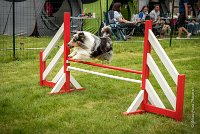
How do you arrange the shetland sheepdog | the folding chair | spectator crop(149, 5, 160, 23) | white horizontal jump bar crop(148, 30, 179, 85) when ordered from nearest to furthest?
white horizontal jump bar crop(148, 30, 179, 85) → the shetland sheepdog → the folding chair → spectator crop(149, 5, 160, 23)

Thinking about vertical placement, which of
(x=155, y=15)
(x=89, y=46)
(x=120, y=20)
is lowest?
(x=89, y=46)

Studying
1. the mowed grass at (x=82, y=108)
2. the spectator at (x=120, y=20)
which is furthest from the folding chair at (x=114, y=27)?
the mowed grass at (x=82, y=108)

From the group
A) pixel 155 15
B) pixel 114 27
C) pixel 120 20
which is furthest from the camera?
pixel 155 15

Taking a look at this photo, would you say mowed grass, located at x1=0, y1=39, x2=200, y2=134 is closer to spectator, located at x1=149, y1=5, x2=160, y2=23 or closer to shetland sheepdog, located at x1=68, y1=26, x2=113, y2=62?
shetland sheepdog, located at x1=68, y1=26, x2=113, y2=62

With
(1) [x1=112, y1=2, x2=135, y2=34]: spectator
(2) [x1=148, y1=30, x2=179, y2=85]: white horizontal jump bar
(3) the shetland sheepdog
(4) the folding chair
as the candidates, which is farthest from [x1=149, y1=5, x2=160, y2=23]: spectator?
(2) [x1=148, y1=30, x2=179, y2=85]: white horizontal jump bar

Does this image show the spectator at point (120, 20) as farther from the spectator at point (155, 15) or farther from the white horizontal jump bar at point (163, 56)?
the white horizontal jump bar at point (163, 56)

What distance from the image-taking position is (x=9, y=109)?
491 centimetres

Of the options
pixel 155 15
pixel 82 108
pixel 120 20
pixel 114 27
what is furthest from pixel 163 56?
pixel 155 15

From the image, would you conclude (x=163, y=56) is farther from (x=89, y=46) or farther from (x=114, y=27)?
(x=114, y=27)

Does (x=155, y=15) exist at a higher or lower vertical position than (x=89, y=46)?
higher

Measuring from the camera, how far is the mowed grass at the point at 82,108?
4.24 metres

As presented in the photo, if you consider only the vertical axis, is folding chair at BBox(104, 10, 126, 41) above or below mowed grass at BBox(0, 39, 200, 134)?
above

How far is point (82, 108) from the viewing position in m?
5.06

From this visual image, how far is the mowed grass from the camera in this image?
424 centimetres
